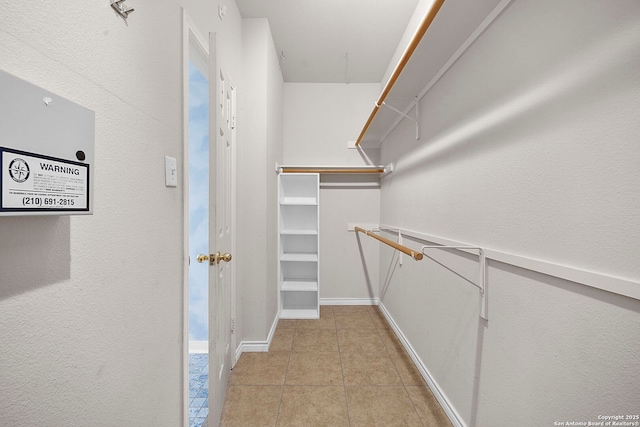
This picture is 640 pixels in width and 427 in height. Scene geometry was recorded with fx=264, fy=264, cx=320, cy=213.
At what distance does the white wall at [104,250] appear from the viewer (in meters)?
0.54

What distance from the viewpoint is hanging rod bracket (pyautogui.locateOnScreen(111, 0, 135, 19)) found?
2.54 ft

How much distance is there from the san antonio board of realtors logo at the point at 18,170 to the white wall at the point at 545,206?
132 centimetres

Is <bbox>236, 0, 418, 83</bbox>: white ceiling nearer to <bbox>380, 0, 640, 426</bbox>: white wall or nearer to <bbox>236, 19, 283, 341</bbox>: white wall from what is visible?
<bbox>236, 19, 283, 341</bbox>: white wall

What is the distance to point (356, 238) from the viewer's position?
334 centimetres

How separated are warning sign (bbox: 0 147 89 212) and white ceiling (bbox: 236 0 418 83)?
6.86 ft

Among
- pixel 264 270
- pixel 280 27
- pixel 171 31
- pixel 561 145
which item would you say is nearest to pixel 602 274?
pixel 561 145

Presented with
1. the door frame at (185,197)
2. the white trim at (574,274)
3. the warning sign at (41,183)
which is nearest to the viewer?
the warning sign at (41,183)

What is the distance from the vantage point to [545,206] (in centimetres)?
88

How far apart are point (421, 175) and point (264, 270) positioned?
4.82ft

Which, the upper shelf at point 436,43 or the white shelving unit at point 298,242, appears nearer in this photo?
the upper shelf at point 436,43

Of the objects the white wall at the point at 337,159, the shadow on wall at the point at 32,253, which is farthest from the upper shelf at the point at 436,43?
the shadow on wall at the point at 32,253

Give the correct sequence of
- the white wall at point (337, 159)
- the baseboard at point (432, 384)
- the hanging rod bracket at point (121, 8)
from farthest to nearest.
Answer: the white wall at point (337, 159) < the baseboard at point (432, 384) < the hanging rod bracket at point (121, 8)

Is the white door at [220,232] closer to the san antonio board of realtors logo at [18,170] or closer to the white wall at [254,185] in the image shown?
the white wall at [254,185]

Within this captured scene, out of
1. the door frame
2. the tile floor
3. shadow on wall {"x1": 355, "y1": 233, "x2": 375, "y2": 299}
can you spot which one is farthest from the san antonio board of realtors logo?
shadow on wall {"x1": 355, "y1": 233, "x2": 375, "y2": 299}
